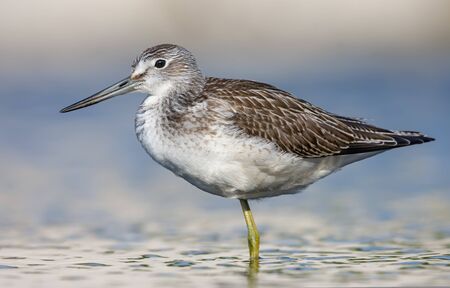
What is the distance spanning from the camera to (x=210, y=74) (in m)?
28.3

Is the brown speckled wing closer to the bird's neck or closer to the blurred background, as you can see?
the bird's neck

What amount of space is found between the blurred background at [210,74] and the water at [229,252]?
0.23 meters

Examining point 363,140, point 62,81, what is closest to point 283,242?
point 363,140

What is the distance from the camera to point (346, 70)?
30.5 metres

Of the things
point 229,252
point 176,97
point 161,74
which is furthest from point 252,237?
point 161,74

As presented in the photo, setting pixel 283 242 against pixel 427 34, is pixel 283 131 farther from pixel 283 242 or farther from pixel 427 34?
pixel 427 34

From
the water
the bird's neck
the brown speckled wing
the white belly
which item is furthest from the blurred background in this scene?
the bird's neck

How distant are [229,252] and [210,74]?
1603 cm

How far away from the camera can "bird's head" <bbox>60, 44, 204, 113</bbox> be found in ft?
40.3

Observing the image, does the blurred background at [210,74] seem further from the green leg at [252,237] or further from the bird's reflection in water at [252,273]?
the bird's reflection in water at [252,273]

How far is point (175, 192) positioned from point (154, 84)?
4426 millimetres

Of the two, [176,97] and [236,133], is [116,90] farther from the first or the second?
[236,133]

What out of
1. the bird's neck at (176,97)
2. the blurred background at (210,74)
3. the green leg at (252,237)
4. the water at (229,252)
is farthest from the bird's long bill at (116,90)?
the blurred background at (210,74)

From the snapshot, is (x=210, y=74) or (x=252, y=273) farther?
(x=210, y=74)
